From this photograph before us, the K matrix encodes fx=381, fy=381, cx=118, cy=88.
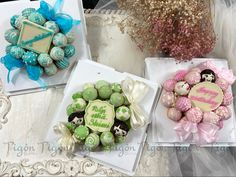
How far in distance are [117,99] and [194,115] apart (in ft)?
0.67

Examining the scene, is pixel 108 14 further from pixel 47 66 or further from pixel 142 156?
pixel 142 156

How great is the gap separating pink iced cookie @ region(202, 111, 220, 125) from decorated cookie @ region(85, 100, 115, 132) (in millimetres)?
243

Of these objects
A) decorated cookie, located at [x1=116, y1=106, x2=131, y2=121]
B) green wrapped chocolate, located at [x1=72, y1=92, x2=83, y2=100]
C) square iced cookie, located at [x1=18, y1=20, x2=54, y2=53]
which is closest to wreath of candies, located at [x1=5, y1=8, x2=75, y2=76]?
square iced cookie, located at [x1=18, y1=20, x2=54, y2=53]

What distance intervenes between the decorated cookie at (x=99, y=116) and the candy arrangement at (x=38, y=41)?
0.55ft

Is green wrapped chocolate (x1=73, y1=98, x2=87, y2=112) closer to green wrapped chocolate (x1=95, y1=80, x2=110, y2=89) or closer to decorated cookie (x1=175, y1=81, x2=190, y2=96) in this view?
green wrapped chocolate (x1=95, y1=80, x2=110, y2=89)

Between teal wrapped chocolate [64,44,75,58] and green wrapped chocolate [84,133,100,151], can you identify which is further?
teal wrapped chocolate [64,44,75,58]

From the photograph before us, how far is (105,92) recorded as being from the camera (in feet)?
3.28

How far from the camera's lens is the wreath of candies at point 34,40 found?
40.6 inches

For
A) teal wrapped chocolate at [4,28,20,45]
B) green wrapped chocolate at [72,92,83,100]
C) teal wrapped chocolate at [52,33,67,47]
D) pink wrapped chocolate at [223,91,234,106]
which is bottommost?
pink wrapped chocolate at [223,91,234,106]

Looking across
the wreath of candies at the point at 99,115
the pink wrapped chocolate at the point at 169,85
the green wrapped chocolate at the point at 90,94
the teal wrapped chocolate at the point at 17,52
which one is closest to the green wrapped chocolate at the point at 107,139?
the wreath of candies at the point at 99,115

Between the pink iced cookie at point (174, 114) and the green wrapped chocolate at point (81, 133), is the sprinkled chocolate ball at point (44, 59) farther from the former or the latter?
the pink iced cookie at point (174, 114)

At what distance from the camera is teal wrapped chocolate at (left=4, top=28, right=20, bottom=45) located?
3.40ft

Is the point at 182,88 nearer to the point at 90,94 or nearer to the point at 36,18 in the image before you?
the point at 90,94

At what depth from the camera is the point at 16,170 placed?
39.8 inches
